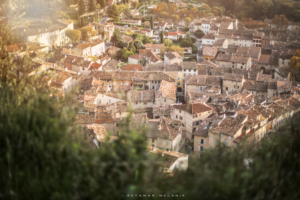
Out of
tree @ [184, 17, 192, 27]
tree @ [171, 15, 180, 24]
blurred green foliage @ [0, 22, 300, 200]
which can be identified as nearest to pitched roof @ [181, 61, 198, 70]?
blurred green foliage @ [0, 22, 300, 200]

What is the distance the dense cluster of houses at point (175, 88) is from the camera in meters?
18.6

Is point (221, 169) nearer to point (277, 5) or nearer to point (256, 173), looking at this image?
point (256, 173)

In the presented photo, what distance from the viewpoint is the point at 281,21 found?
6894 cm

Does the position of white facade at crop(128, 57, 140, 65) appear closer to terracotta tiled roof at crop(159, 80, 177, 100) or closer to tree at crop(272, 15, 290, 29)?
terracotta tiled roof at crop(159, 80, 177, 100)

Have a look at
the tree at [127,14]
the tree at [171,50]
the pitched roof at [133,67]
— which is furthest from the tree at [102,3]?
the pitched roof at [133,67]

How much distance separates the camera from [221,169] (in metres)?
6.11

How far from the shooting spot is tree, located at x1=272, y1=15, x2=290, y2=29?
68.8m

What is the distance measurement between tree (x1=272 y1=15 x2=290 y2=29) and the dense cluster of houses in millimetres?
18567

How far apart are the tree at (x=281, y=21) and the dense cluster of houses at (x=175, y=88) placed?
18.6 metres

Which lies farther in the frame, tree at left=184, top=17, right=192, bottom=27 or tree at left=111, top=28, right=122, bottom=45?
tree at left=184, top=17, right=192, bottom=27

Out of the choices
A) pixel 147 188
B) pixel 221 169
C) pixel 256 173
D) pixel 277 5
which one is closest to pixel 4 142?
pixel 147 188

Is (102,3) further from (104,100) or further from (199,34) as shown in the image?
(104,100)

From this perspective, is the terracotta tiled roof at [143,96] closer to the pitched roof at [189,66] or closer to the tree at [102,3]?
the pitched roof at [189,66]

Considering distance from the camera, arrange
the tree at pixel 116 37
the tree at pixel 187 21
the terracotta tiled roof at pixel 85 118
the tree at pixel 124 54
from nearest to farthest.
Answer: the terracotta tiled roof at pixel 85 118, the tree at pixel 124 54, the tree at pixel 116 37, the tree at pixel 187 21
